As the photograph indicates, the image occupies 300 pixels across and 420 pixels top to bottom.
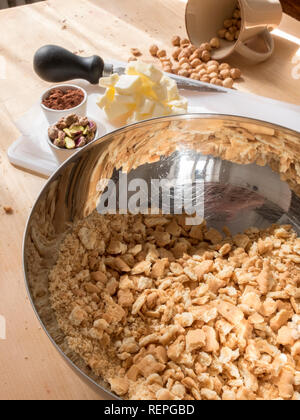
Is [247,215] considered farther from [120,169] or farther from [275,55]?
[275,55]

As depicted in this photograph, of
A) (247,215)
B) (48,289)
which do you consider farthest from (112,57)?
(48,289)

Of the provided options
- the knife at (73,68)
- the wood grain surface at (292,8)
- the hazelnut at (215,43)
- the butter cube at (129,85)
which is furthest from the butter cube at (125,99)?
the wood grain surface at (292,8)

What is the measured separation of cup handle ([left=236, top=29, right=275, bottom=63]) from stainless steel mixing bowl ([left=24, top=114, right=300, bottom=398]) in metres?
0.40

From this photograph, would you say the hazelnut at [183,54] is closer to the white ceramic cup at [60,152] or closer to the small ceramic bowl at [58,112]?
the small ceramic bowl at [58,112]

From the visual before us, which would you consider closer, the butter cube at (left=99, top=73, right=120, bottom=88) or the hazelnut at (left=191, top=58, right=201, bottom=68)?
the butter cube at (left=99, top=73, right=120, bottom=88)

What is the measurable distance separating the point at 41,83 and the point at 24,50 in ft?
0.46

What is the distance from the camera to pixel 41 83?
A: 3.27 ft

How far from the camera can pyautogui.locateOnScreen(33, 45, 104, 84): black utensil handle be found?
2.98 ft

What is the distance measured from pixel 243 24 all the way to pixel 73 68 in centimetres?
38

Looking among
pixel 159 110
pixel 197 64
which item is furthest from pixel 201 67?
pixel 159 110

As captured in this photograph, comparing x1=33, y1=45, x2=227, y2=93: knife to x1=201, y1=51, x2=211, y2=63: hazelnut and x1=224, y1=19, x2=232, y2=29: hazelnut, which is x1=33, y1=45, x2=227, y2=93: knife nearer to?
x1=201, y1=51, x2=211, y2=63: hazelnut

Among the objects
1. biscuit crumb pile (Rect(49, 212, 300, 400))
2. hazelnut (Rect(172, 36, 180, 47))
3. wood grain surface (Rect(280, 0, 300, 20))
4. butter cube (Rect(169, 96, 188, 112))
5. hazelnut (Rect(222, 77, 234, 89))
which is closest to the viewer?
biscuit crumb pile (Rect(49, 212, 300, 400))

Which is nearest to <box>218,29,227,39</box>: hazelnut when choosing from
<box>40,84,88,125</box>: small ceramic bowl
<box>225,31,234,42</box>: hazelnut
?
<box>225,31,234,42</box>: hazelnut

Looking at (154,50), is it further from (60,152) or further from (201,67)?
(60,152)
